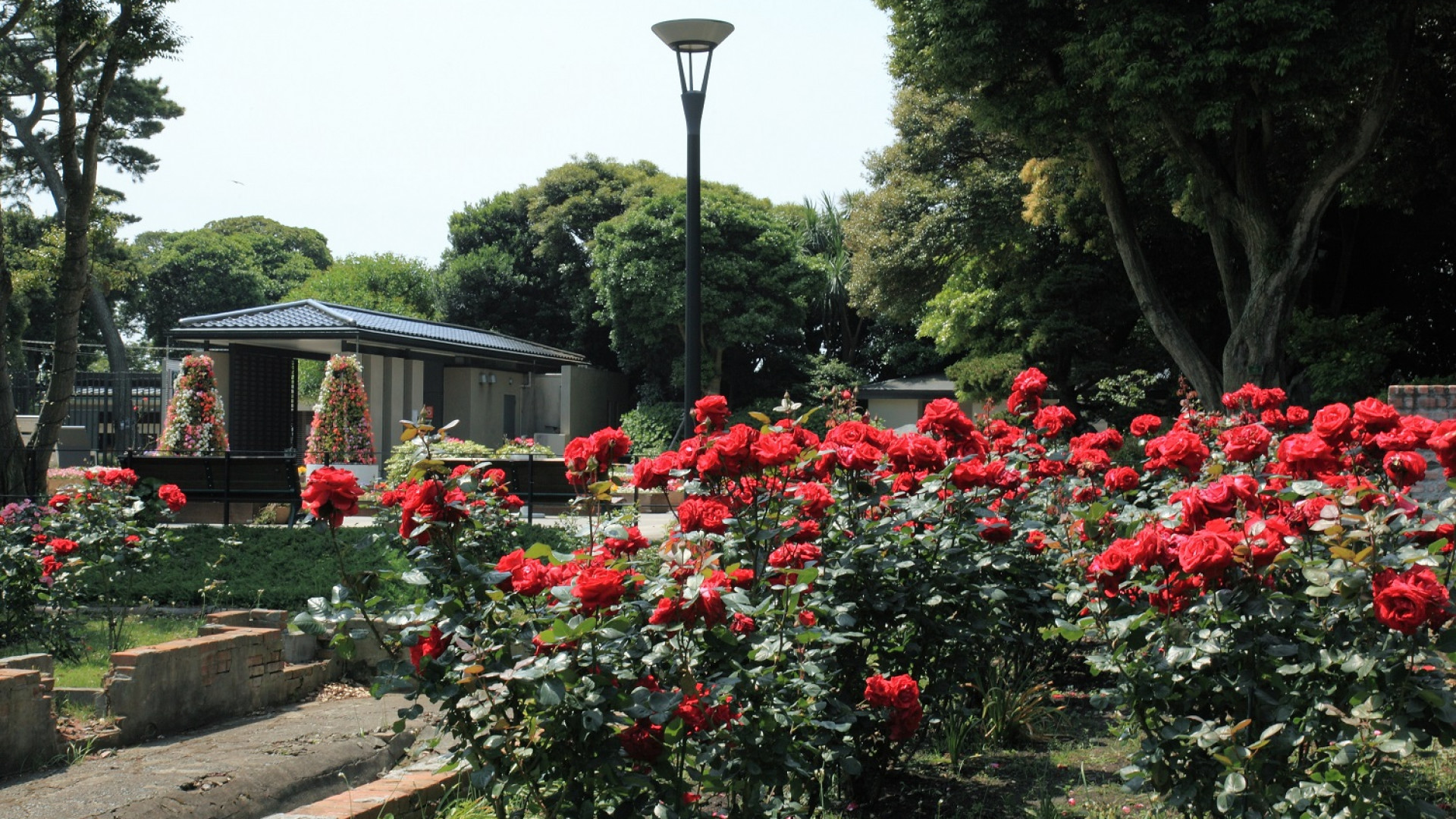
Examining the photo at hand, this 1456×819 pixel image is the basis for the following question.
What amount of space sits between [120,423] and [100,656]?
14786 mm

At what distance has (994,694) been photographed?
4.44 metres

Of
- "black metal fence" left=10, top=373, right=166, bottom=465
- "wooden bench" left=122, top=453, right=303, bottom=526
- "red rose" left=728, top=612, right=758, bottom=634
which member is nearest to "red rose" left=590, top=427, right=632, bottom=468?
"red rose" left=728, top=612, right=758, bottom=634

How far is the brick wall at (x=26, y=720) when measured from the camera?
4.45 meters

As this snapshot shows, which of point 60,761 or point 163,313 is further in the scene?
point 163,313

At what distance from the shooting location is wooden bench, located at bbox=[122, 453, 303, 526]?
11992 millimetres

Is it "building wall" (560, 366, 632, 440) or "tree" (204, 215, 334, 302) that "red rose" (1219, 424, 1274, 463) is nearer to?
"building wall" (560, 366, 632, 440)

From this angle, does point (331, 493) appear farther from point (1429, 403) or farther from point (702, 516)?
point (1429, 403)

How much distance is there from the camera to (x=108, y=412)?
21.9 metres

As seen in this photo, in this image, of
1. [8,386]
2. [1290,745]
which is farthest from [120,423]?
[1290,745]

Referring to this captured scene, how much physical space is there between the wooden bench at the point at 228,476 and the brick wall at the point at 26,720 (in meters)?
7.45

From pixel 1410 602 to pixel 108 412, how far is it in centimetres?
2367

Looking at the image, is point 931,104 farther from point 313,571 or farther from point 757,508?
point 757,508

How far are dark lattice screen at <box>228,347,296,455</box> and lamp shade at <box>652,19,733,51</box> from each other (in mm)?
15496

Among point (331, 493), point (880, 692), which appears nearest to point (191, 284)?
point (331, 493)
